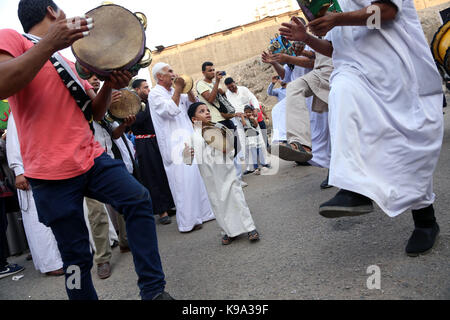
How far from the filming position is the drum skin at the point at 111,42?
2.13m

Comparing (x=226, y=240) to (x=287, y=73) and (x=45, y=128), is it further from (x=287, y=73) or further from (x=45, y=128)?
(x=287, y=73)

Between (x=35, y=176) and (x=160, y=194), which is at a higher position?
(x=35, y=176)

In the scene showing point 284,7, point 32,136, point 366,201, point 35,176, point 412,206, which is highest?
point 284,7

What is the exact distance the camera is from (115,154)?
13.9 ft

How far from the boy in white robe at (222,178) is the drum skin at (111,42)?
1.58 m

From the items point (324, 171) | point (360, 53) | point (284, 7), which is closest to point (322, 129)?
point (324, 171)

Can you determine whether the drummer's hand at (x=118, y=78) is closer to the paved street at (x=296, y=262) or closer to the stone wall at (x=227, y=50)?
the paved street at (x=296, y=262)

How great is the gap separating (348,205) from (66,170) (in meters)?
1.53

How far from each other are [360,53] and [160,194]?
3857 mm

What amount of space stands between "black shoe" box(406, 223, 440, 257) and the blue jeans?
58.5 inches

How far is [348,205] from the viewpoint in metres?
1.95
